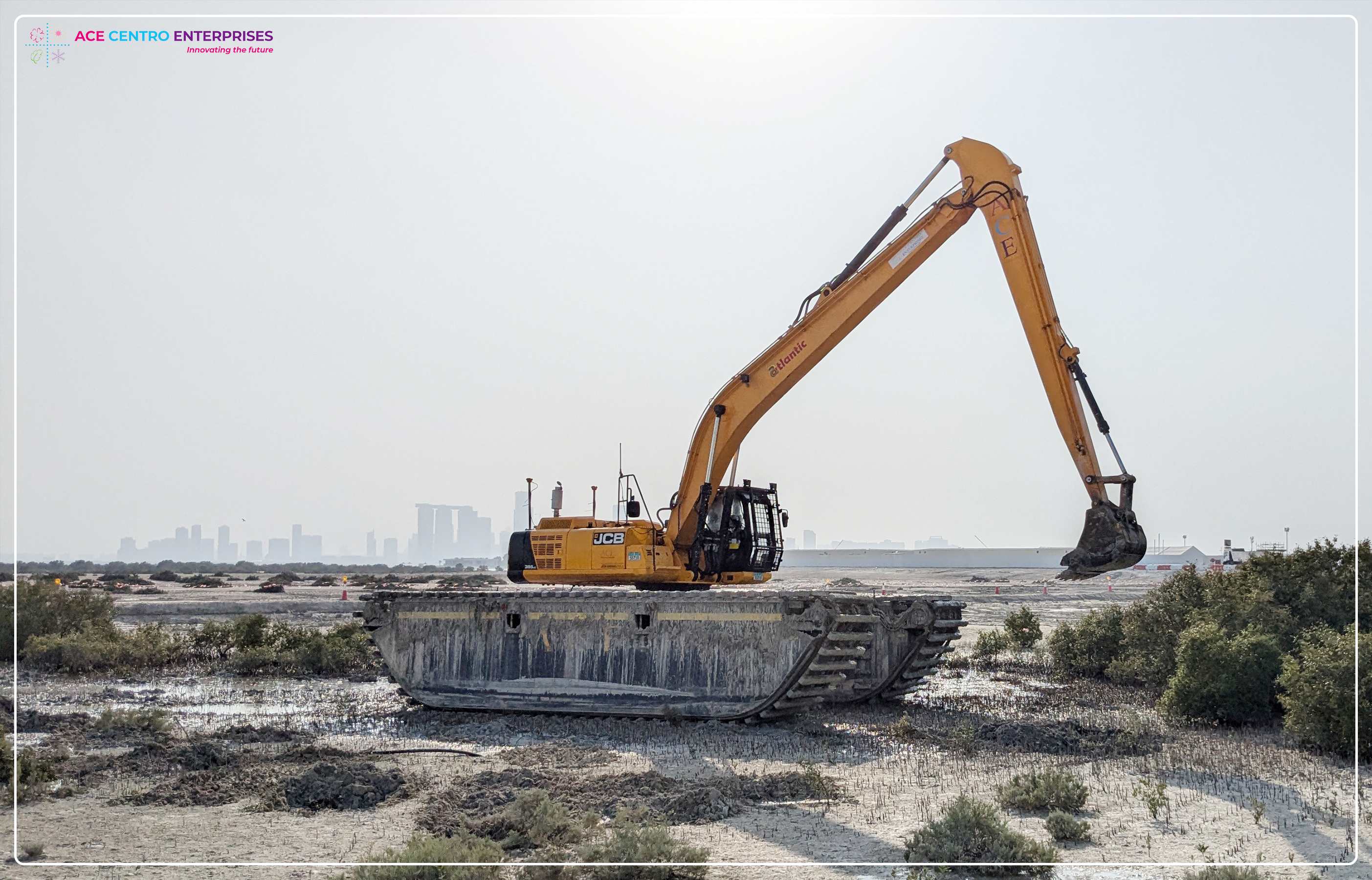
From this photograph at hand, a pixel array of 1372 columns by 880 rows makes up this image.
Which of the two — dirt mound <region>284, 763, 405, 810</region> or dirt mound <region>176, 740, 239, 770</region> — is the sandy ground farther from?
dirt mound <region>176, 740, 239, 770</region>

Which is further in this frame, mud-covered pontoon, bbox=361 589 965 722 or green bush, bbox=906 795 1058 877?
mud-covered pontoon, bbox=361 589 965 722

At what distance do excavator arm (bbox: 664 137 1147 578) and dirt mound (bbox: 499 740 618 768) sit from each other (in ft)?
12.7

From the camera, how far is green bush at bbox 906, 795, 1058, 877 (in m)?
7.75

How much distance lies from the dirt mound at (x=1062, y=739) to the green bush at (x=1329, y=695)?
4.92 feet

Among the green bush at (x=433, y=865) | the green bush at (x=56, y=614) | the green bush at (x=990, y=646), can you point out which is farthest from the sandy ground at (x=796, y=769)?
the green bush at (x=990, y=646)

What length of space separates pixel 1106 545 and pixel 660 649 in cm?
590

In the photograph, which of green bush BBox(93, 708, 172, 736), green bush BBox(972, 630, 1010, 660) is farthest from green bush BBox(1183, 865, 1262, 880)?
green bush BBox(972, 630, 1010, 660)

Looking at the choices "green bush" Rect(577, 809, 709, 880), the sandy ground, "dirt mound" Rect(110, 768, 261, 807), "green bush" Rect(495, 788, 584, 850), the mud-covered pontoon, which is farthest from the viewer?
A: the mud-covered pontoon

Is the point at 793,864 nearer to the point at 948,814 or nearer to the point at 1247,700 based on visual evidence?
the point at 948,814

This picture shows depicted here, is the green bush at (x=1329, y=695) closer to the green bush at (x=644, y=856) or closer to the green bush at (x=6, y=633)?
the green bush at (x=644, y=856)

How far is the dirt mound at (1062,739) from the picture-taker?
1227 cm

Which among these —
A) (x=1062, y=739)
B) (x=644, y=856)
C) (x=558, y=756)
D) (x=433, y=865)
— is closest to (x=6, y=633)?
(x=558, y=756)

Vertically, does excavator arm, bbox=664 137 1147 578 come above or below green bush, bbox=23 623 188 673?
above

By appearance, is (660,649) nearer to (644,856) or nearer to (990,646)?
(644,856)
